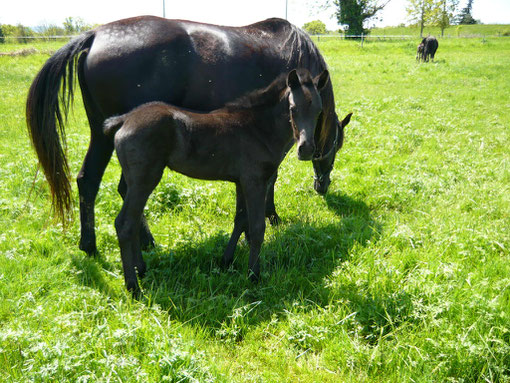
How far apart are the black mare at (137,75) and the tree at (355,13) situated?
4130 centimetres

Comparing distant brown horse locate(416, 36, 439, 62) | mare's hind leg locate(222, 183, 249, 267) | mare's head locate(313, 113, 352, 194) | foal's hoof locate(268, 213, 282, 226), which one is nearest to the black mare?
mare's hind leg locate(222, 183, 249, 267)

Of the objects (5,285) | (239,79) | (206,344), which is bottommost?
(206,344)

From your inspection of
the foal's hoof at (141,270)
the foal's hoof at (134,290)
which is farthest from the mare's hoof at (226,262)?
the foal's hoof at (134,290)

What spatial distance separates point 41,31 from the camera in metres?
35.5

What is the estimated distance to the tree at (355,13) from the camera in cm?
4053

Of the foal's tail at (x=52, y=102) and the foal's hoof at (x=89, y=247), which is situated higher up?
the foal's tail at (x=52, y=102)

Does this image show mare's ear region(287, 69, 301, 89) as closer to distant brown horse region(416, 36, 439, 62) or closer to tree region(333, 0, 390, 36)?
distant brown horse region(416, 36, 439, 62)

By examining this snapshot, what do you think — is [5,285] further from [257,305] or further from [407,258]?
[407,258]

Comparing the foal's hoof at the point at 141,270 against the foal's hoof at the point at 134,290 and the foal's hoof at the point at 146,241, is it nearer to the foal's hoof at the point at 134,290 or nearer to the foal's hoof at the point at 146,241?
the foal's hoof at the point at 134,290

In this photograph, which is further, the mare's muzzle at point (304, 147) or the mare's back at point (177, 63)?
the mare's back at point (177, 63)

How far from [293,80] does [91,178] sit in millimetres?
2152

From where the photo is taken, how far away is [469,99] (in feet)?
40.2

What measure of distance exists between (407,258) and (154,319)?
2238 millimetres

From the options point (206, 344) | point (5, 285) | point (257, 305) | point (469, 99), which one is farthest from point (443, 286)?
point (469, 99)
